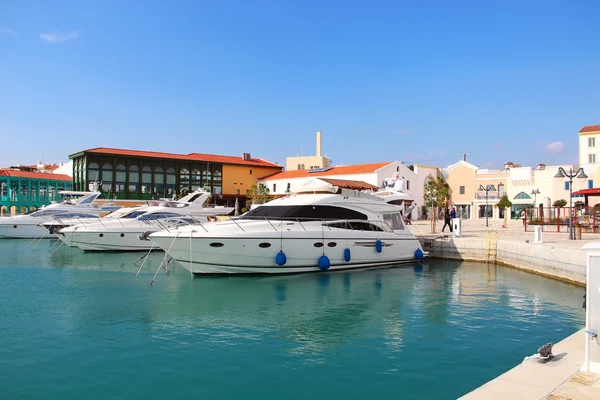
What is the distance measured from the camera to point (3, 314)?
10.8 meters

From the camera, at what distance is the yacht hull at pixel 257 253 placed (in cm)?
1516

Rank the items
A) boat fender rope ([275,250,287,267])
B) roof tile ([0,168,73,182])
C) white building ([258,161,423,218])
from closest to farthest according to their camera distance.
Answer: boat fender rope ([275,250,287,267])
white building ([258,161,423,218])
roof tile ([0,168,73,182])

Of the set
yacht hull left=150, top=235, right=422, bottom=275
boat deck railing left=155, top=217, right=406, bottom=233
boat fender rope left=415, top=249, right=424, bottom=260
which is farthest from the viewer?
boat fender rope left=415, top=249, right=424, bottom=260

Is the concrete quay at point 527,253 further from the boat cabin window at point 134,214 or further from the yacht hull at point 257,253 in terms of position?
the boat cabin window at point 134,214

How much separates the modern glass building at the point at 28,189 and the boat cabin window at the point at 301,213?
49.7 metres

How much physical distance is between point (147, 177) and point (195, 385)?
56471 mm

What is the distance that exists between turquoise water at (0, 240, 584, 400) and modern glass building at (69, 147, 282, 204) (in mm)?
42102

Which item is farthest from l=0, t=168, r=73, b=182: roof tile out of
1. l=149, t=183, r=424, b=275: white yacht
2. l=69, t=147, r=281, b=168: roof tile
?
l=149, t=183, r=424, b=275: white yacht

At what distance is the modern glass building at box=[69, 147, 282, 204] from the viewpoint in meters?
56.1

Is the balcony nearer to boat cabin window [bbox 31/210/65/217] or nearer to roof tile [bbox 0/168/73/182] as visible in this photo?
boat cabin window [bbox 31/210/65/217]

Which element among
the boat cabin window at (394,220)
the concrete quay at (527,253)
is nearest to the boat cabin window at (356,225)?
the boat cabin window at (394,220)

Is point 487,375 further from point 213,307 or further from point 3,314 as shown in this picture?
point 3,314

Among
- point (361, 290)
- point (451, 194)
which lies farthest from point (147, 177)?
point (361, 290)

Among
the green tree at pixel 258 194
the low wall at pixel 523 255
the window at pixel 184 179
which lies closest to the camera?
the low wall at pixel 523 255
